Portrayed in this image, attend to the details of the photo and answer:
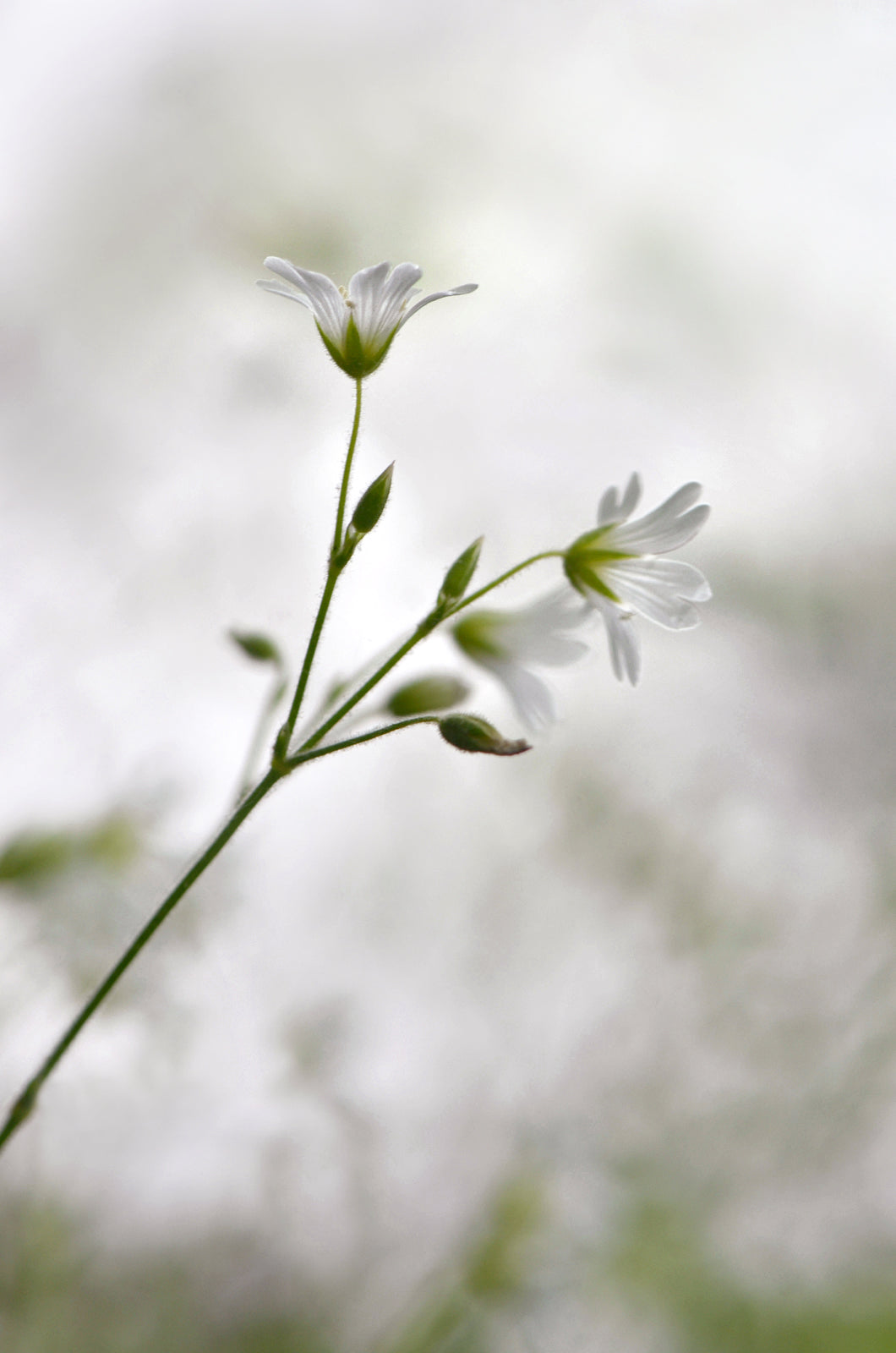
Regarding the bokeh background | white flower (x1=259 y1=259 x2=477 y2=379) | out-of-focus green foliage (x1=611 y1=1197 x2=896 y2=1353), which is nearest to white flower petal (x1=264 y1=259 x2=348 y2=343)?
white flower (x1=259 y1=259 x2=477 y2=379)

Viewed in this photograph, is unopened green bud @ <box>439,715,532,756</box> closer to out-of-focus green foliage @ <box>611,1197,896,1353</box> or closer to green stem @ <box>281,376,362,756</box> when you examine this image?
green stem @ <box>281,376,362,756</box>

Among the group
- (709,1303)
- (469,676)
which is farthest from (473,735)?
(709,1303)

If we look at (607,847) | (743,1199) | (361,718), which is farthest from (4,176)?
(743,1199)

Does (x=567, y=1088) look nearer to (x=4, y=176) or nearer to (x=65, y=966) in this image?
(x=65, y=966)

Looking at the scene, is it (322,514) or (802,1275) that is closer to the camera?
(802,1275)

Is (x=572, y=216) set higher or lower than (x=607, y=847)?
higher

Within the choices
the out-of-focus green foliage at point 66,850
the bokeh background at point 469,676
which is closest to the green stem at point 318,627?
the out-of-focus green foliage at point 66,850
